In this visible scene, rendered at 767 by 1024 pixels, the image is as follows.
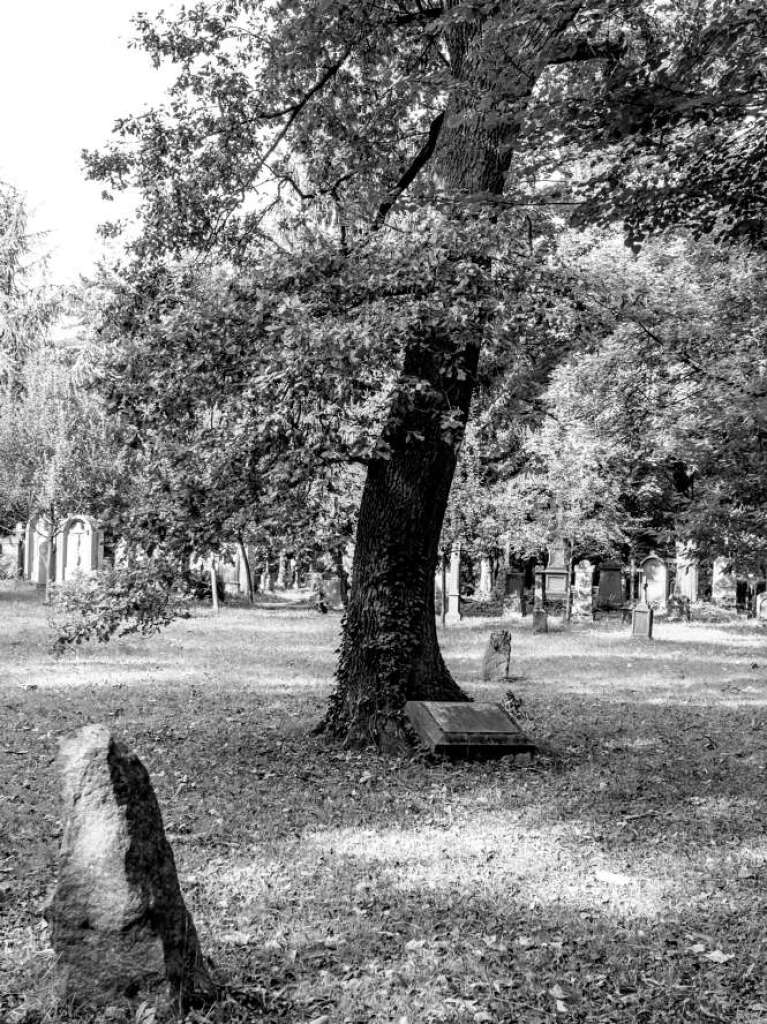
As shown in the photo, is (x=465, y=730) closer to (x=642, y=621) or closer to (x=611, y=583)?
(x=642, y=621)

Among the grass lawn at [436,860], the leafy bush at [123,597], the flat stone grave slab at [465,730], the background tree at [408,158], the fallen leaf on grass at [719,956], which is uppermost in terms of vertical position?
the background tree at [408,158]

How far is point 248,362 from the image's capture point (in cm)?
847

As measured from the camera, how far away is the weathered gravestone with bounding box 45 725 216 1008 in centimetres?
382

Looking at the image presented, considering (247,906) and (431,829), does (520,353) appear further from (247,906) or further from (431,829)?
A: (247,906)

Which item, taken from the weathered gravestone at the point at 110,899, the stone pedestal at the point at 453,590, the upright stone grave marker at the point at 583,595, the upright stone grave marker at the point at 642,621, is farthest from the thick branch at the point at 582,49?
the upright stone grave marker at the point at 583,595

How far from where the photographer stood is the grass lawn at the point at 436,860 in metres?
4.46

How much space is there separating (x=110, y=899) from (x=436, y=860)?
3016 millimetres

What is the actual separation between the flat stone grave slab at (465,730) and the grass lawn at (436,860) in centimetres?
26

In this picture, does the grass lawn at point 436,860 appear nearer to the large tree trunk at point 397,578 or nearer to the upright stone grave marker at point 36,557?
the large tree trunk at point 397,578

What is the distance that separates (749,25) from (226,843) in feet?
20.9

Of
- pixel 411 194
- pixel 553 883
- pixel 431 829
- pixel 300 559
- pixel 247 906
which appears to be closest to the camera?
pixel 247 906

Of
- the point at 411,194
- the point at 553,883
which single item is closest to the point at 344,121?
the point at 411,194

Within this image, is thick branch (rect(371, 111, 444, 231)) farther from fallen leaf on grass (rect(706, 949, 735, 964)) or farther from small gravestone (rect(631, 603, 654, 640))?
small gravestone (rect(631, 603, 654, 640))

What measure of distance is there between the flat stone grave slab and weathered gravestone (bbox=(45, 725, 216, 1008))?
531 cm
